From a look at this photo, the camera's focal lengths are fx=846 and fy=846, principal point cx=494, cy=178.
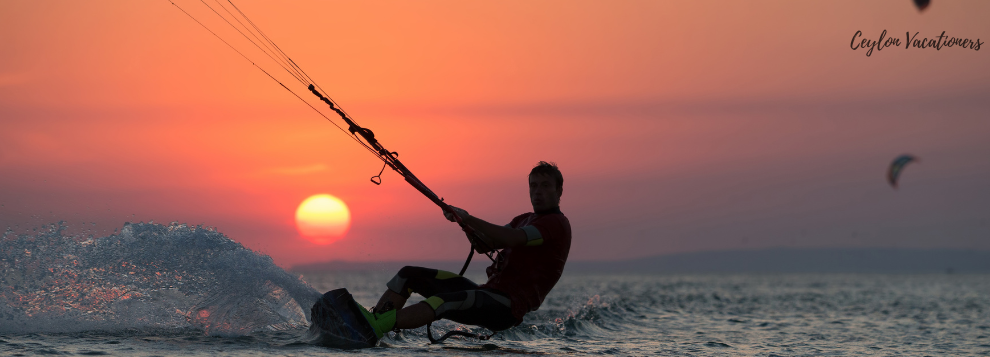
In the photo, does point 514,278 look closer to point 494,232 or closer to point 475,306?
point 475,306

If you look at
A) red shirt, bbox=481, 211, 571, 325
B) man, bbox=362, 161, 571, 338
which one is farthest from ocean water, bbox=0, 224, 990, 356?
red shirt, bbox=481, 211, 571, 325

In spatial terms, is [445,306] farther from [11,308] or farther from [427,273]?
[11,308]

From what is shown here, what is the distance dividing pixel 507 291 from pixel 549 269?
0.42 metres

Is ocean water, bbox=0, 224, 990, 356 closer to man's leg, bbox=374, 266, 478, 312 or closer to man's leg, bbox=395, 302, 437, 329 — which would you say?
man's leg, bbox=395, 302, 437, 329

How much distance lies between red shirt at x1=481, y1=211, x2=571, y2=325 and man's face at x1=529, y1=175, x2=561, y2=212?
10cm

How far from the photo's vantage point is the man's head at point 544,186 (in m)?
7.38

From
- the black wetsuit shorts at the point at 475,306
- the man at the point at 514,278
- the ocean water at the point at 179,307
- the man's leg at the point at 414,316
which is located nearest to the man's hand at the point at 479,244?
the man at the point at 514,278

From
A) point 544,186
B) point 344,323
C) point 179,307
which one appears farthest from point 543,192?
point 179,307

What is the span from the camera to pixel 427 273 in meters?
7.84

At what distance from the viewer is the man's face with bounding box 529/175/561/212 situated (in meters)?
7.38

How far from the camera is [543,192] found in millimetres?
7375

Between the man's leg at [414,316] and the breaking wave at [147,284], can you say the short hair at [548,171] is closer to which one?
the man's leg at [414,316]

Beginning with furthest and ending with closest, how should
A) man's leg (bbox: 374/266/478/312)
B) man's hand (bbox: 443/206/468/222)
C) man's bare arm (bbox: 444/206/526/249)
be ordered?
man's leg (bbox: 374/266/478/312) < man's hand (bbox: 443/206/468/222) < man's bare arm (bbox: 444/206/526/249)

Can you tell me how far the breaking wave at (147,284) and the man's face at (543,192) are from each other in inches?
108
